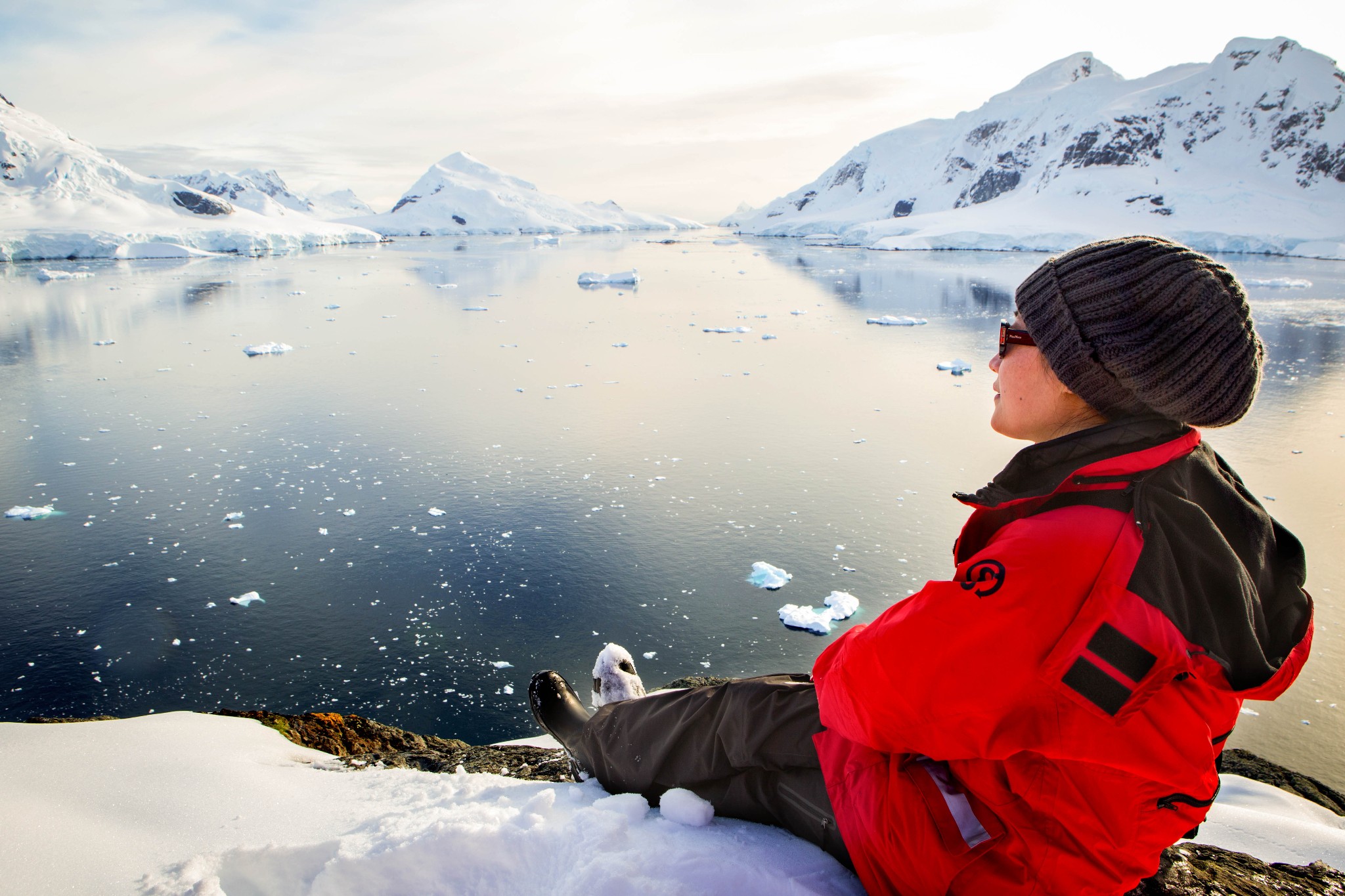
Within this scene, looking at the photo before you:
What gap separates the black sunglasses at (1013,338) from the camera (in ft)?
4.46

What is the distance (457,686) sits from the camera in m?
3.58

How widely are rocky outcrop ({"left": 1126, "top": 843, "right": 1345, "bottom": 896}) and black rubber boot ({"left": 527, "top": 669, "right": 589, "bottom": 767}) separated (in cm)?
146

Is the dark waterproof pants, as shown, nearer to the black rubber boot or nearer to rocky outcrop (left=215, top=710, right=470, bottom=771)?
the black rubber boot

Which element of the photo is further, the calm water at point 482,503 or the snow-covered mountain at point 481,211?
the snow-covered mountain at point 481,211

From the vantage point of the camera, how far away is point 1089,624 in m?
1.08

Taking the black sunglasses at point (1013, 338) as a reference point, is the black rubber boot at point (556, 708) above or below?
below

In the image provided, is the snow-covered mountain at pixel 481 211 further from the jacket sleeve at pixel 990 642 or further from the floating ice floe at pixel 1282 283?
the jacket sleeve at pixel 990 642

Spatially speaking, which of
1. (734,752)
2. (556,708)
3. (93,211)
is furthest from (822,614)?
(93,211)

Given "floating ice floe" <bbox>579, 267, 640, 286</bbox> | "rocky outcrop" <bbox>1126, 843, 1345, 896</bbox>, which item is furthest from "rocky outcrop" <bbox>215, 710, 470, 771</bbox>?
"floating ice floe" <bbox>579, 267, 640, 286</bbox>

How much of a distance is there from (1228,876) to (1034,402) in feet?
4.82

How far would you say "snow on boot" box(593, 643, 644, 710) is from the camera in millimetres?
2383

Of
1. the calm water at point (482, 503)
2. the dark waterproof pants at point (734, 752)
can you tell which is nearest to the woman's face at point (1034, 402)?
the dark waterproof pants at point (734, 752)

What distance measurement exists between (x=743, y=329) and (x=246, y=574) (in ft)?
34.5

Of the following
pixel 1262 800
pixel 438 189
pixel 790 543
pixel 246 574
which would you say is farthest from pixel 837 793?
pixel 438 189
